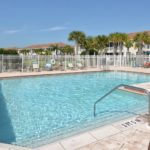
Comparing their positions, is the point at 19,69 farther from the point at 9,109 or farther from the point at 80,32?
the point at 80,32

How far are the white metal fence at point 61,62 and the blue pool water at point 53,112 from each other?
770 cm

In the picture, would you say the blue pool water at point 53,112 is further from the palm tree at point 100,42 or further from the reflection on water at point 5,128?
the palm tree at point 100,42

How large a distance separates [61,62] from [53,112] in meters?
15.5

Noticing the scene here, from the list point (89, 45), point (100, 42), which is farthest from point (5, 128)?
point (89, 45)

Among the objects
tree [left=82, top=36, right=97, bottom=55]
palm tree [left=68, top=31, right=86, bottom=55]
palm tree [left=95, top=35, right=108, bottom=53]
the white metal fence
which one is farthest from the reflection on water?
palm tree [left=68, top=31, right=86, bottom=55]

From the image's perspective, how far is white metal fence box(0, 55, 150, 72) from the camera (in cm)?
2144

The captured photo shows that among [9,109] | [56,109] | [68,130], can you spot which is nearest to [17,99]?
[9,109]

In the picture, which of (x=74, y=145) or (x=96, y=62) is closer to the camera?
(x=74, y=145)

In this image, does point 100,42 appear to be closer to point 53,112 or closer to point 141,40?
point 141,40

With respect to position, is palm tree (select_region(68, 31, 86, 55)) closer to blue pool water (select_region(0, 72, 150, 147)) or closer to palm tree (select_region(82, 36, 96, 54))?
palm tree (select_region(82, 36, 96, 54))

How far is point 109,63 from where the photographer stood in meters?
27.4

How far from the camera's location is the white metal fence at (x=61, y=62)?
70.3ft

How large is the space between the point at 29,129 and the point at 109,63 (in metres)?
21.3

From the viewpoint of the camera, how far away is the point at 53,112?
353 inches
